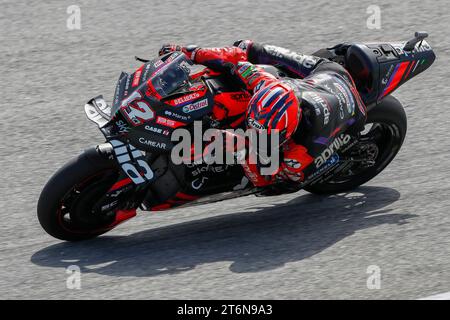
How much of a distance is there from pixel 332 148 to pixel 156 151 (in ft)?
4.74

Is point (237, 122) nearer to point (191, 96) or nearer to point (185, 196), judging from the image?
point (191, 96)

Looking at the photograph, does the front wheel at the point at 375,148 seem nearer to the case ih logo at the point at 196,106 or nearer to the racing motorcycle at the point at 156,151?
the racing motorcycle at the point at 156,151

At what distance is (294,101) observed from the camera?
6477mm

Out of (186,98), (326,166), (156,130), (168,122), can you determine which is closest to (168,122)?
(168,122)

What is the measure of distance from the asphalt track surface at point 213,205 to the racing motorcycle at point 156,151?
1.03ft

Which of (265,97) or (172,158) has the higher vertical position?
(265,97)

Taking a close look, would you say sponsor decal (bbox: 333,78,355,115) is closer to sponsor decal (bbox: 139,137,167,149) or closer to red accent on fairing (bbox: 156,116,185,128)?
red accent on fairing (bbox: 156,116,185,128)

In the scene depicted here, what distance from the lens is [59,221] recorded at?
673cm

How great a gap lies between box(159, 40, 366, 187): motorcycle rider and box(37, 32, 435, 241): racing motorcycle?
13 cm

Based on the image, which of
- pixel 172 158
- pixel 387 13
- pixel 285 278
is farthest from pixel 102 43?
pixel 285 278

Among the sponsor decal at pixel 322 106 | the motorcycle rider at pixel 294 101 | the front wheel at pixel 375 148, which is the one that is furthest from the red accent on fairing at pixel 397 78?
the sponsor decal at pixel 322 106

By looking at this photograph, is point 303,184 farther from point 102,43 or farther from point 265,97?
point 102,43

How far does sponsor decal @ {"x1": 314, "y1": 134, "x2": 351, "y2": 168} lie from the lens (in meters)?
7.13
